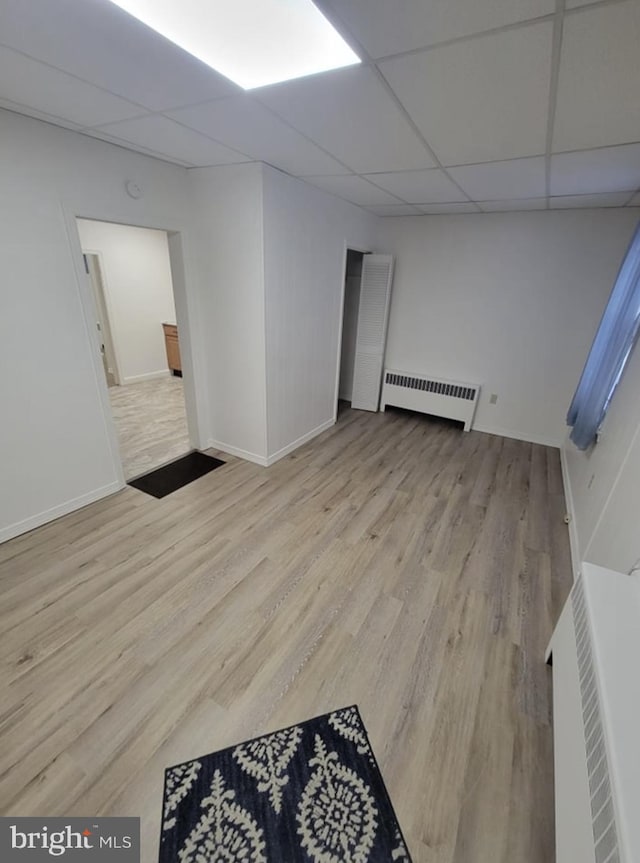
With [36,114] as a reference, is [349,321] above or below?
below

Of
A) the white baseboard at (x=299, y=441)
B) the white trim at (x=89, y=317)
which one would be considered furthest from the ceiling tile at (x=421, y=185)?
the white baseboard at (x=299, y=441)

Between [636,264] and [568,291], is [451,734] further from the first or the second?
[568,291]

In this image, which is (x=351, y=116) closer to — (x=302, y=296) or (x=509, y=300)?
(x=302, y=296)

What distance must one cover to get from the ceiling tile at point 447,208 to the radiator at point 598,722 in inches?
132

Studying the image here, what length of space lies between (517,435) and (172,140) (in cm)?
424

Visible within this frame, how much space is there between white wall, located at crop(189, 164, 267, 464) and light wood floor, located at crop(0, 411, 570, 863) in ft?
2.34

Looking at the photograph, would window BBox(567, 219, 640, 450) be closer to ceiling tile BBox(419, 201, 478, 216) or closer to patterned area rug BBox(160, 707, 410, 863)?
ceiling tile BBox(419, 201, 478, 216)

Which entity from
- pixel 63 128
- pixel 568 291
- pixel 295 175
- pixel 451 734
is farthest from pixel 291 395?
pixel 568 291

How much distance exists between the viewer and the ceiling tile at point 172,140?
190cm

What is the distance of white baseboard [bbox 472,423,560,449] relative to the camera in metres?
4.03

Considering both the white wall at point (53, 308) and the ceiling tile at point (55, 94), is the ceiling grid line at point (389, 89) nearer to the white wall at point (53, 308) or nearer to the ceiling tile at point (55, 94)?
the ceiling tile at point (55, 94)

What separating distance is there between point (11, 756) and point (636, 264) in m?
4.40

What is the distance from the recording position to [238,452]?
350 centimetres

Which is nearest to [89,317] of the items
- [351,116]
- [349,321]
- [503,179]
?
[351,116]
